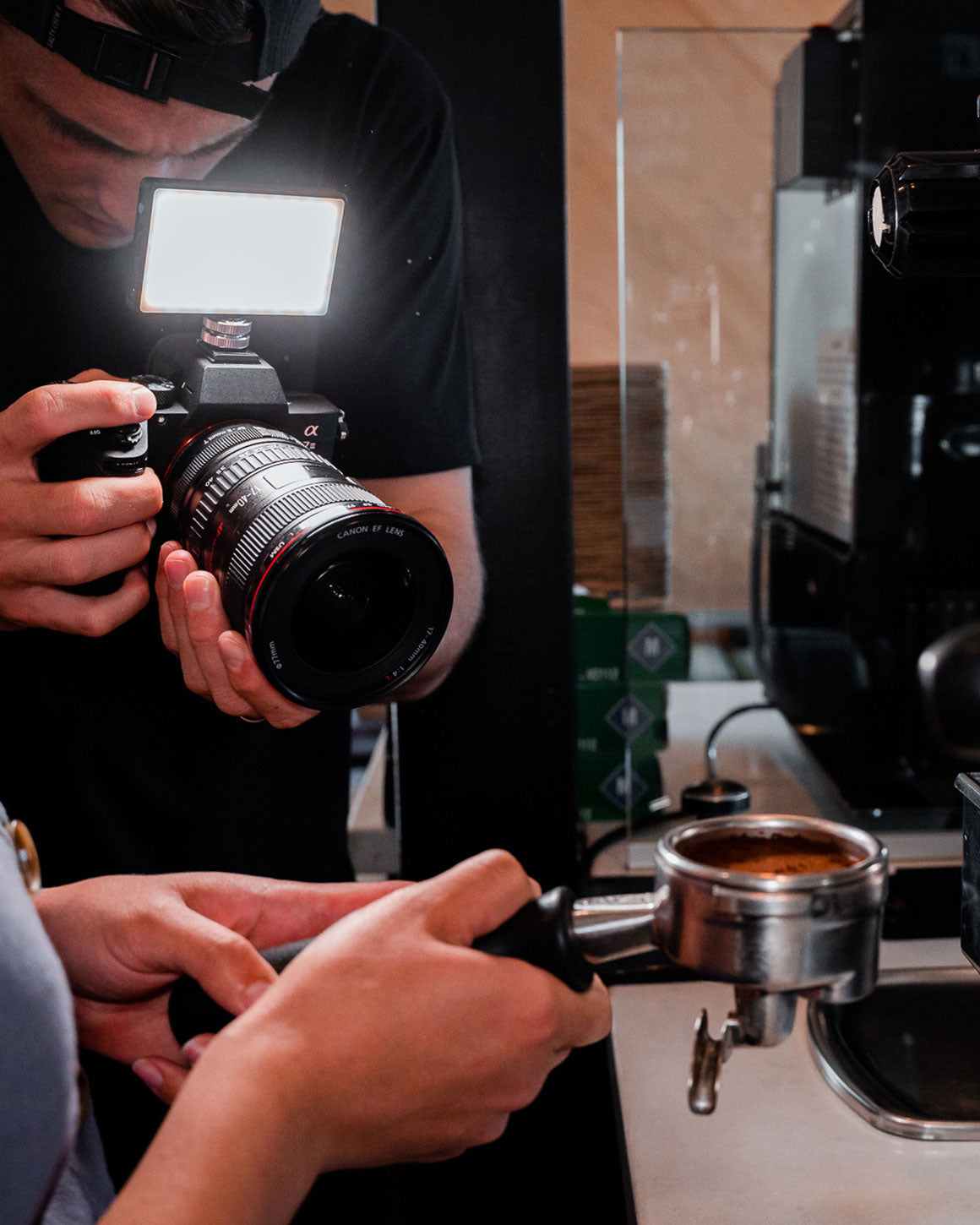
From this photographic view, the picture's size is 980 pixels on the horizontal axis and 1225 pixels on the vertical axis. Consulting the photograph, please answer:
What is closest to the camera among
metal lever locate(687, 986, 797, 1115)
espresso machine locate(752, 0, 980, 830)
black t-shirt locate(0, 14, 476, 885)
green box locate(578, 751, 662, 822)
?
metal lever locate(687, 986, 797, 1115)

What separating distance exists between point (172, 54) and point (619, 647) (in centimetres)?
77

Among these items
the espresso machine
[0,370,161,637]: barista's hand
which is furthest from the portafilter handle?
the espresso machine

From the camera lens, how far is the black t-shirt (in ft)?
2.94

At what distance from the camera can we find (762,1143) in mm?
760

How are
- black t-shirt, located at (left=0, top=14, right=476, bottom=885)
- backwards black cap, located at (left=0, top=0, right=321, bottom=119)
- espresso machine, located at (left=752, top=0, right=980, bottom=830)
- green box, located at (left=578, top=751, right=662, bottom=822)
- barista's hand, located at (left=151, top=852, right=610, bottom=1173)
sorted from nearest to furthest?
barista's hand, located at (left=151, top=852, right=610, bottom=1173)
backwards black cap, located at (left=0, top=0, right=321, bottom=119)
black t-shirt, located at (left=0, top=14, right=476, bottom=885)
espresso machine, located at (left=752, top=0, right=980, bottom=830)
green box, located at (left=578, top=751, right=662, bottom=822)

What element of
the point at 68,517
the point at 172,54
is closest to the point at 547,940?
the point at 68,517

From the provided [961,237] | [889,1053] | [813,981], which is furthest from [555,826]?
[961,237]

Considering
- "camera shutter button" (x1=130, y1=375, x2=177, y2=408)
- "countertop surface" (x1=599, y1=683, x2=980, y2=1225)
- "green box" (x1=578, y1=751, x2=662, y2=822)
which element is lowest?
"countertop surface" (x1=599, y1=683, x2=980, y2=1225)

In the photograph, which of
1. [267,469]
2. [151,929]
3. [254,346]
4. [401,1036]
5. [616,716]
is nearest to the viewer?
[401,1036]

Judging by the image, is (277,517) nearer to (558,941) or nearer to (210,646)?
(210,646)

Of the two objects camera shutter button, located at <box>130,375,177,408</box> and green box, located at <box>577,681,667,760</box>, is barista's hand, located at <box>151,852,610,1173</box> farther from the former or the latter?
green box, located at <box>577,681,667,760</box>

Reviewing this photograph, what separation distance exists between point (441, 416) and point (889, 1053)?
1.91 feet

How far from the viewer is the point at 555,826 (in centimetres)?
100

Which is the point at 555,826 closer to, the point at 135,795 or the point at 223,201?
the point at 135,795
